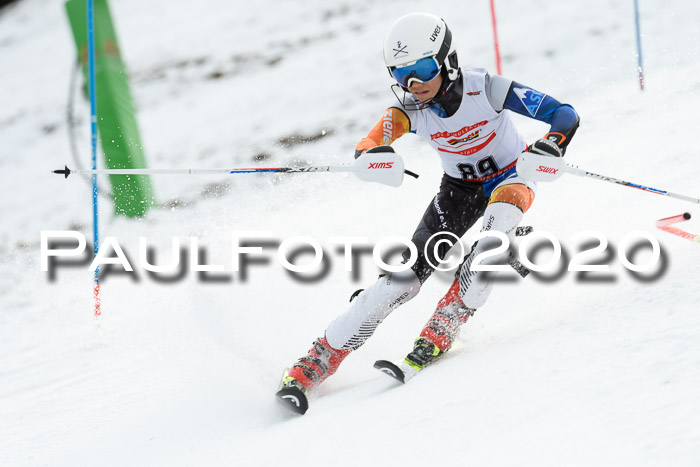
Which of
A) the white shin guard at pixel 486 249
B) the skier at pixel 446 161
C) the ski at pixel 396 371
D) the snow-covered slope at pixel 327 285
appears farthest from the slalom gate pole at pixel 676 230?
the ski at pixel 396 371

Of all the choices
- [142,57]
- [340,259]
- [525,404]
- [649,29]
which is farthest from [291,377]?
[142,57]

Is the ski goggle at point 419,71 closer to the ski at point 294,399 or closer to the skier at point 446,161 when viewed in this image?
the skier at point 446,161

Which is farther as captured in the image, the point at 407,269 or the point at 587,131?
the point at 587,131

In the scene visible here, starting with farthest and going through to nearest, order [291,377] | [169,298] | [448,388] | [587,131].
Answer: [587,131]
[169,298]
[291,377]
[448,388]

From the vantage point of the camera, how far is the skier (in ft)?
10.6

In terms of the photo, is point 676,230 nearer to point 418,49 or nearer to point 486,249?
point 486,249

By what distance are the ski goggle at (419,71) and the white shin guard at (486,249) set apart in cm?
66

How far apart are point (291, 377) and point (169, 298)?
2438 mm

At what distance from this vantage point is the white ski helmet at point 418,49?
10.5ft

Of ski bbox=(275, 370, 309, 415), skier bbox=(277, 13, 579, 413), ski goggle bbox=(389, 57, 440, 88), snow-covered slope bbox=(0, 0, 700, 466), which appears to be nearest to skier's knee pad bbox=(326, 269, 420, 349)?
skier bbox=(277, 13, 579, 413)

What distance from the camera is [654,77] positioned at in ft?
25.6

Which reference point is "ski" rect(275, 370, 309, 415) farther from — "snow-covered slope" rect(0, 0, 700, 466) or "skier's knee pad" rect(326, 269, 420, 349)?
"skier's knee pad" rect(326, 269, 420, 349)

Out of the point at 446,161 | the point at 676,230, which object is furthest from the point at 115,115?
the point at 676,230

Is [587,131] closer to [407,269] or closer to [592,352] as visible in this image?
[407,269]
